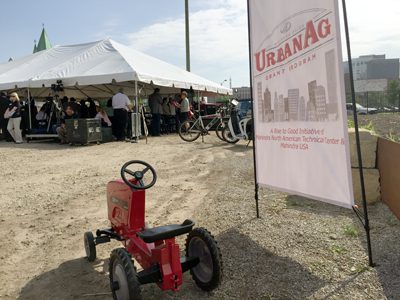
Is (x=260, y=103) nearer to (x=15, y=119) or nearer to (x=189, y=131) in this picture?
(x=189, y=131)

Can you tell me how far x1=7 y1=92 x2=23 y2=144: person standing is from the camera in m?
14.9

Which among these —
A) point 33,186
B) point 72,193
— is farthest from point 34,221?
point 33,186

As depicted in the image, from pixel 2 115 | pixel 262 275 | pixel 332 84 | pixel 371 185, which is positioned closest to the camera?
pixel 332 84

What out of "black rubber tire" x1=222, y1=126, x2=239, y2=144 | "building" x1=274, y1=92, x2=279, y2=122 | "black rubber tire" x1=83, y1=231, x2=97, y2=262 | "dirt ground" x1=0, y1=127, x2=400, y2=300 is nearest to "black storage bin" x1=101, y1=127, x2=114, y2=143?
"black rubber tire" x1=222, y1=126, x2=239, y2=144

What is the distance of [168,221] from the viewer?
17.7 ft

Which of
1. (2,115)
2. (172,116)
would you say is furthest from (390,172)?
(172,116)

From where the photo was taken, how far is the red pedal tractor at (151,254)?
3039mm

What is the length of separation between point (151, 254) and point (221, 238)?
4.95 feet

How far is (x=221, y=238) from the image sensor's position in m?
4.60

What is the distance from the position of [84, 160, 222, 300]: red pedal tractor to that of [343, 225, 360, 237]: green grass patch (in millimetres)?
1920

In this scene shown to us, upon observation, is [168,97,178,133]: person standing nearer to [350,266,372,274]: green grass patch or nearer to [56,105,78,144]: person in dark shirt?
[56,105,78,144]: person in dark shirt

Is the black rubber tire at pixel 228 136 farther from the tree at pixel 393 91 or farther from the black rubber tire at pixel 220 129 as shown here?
the tree at pixel 393 91

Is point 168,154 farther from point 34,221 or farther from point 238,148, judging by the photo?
point 34,221

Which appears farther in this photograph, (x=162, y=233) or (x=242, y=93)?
(x=242, y=93)
